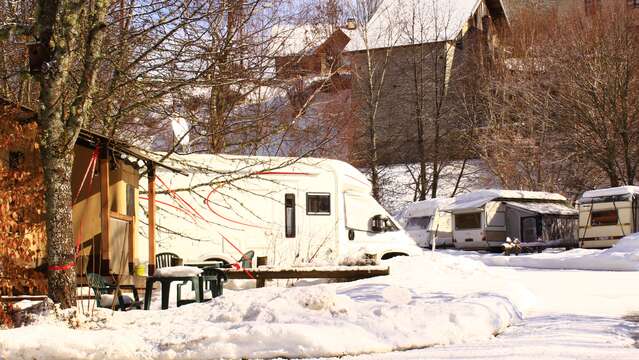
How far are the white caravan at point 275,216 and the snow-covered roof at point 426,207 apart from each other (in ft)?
57.5

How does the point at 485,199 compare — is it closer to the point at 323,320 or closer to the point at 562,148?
the point at 562,148

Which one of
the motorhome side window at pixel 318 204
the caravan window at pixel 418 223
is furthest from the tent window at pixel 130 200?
the caravan window at pixel 418 223

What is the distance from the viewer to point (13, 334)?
697cm

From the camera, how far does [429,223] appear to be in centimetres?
3497

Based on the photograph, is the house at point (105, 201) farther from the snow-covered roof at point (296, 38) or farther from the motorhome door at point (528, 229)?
the motorhome door at point (528, 229)

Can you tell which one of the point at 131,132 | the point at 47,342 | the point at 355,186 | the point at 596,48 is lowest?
the point at 47,342

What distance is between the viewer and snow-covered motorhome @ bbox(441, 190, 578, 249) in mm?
33375

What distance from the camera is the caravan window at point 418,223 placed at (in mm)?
35275

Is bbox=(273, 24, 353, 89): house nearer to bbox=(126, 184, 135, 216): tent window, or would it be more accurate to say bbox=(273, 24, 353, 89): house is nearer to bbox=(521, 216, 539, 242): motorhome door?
bbox=(126, 184, 135, 216): tent window

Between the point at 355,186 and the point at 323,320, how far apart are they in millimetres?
9970

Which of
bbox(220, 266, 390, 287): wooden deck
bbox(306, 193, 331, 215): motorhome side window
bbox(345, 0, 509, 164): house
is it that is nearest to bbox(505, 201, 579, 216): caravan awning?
bbox(345, 0, 509, 164): house

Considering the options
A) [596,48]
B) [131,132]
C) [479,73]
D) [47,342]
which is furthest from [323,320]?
[479,73]

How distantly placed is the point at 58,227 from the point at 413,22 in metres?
37.4

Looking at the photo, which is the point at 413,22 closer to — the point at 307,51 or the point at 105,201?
the point at 307,51
